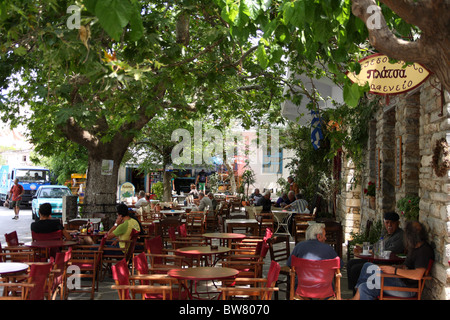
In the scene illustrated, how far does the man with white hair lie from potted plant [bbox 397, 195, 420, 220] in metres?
1.84

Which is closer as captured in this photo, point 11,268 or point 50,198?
point 11,268

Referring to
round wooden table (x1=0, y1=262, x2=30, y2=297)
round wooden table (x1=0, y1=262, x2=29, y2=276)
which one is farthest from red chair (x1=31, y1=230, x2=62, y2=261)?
round wooden table (x1=0, y1=262, x2=29, y2=276)

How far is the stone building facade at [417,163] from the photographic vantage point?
5.77m

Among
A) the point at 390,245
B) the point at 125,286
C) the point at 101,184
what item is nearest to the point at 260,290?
the point at 125,286

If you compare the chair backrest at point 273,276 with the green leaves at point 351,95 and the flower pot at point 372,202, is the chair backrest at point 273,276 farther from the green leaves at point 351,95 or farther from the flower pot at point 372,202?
the flower pot at point 372,202

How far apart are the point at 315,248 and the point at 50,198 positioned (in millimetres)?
17142

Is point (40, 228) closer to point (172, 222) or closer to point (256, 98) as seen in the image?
point (172, 222)

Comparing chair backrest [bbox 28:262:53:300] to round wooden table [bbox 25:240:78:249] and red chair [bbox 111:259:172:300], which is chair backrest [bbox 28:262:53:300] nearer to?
red chair [bbox 111:259:172:300]

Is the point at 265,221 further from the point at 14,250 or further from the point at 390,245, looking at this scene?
the point at 14,250

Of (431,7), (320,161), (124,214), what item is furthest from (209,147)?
(431,7)

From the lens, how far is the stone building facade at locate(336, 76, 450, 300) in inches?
227

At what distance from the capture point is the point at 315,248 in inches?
224

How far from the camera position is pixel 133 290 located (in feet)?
15.6

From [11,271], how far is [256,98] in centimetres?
853
